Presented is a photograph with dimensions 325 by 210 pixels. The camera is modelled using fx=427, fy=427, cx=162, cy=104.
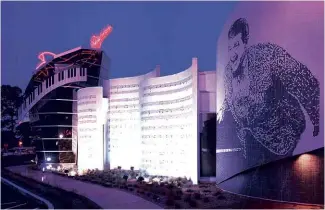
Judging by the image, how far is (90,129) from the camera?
51375 mm

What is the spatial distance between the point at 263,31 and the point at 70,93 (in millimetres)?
36942

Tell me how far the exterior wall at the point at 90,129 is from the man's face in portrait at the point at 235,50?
74.2ft

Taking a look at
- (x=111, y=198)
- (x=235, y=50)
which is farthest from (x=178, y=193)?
(x=235, y=50)

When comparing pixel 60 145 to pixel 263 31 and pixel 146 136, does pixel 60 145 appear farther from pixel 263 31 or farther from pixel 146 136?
pixel 263 31

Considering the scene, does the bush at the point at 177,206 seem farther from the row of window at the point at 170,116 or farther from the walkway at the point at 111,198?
the row of window at the point at 170,116

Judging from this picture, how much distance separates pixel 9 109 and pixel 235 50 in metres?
57.7

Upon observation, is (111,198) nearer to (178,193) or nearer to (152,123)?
(178,193)

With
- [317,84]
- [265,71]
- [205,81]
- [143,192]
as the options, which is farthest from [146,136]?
[317,84]

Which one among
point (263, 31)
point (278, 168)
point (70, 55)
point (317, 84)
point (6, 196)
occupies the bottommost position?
point (6, 196)

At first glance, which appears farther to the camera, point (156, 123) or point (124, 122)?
point (124, 122)

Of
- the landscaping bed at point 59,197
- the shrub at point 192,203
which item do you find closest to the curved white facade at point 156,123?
the shrub at point 192,203

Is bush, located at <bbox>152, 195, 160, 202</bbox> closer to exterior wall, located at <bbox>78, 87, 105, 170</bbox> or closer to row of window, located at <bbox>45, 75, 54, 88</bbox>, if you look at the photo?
exterior wall, located at <bbox>78, 87, 105, 170</bbox>

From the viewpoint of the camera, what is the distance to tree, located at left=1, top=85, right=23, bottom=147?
76625 millimetres

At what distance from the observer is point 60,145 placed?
187ft
